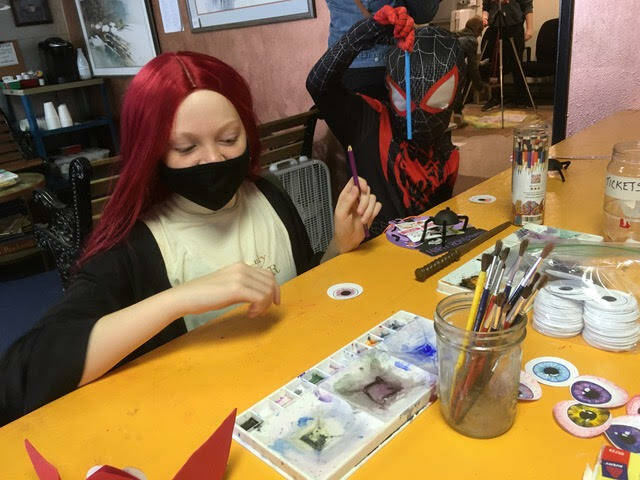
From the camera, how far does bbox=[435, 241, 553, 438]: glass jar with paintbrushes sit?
55 cm

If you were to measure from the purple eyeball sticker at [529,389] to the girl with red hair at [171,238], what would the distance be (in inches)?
14.5

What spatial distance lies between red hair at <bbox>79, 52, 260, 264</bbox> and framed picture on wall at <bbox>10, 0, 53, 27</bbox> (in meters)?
4.06

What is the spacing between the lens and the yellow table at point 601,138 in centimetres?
161

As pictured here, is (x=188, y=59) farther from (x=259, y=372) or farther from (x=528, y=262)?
(x=528, y=262)

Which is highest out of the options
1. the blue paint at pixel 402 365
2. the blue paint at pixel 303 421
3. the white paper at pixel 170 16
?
the white paper at pixel 170 16

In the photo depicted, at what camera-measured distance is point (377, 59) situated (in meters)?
1.94

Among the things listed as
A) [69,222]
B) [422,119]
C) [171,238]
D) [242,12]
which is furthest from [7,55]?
[171,238]

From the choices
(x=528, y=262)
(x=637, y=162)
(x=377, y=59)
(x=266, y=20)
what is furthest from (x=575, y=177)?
(x=266, y=20)

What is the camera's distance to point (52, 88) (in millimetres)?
4035

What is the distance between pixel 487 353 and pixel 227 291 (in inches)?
14.9

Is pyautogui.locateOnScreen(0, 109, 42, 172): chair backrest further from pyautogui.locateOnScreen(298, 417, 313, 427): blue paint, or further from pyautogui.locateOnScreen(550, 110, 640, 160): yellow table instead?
pyautogui.locateOnScreen(298, 417, 313, 427): blue paint

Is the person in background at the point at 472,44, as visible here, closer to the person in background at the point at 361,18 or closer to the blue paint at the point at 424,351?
the person in background at the point at 361,18

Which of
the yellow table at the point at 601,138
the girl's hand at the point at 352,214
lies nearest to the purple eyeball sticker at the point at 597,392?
the girl's hand at the point at 352,214

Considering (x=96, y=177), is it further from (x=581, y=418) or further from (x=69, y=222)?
(x=581, y=418)
